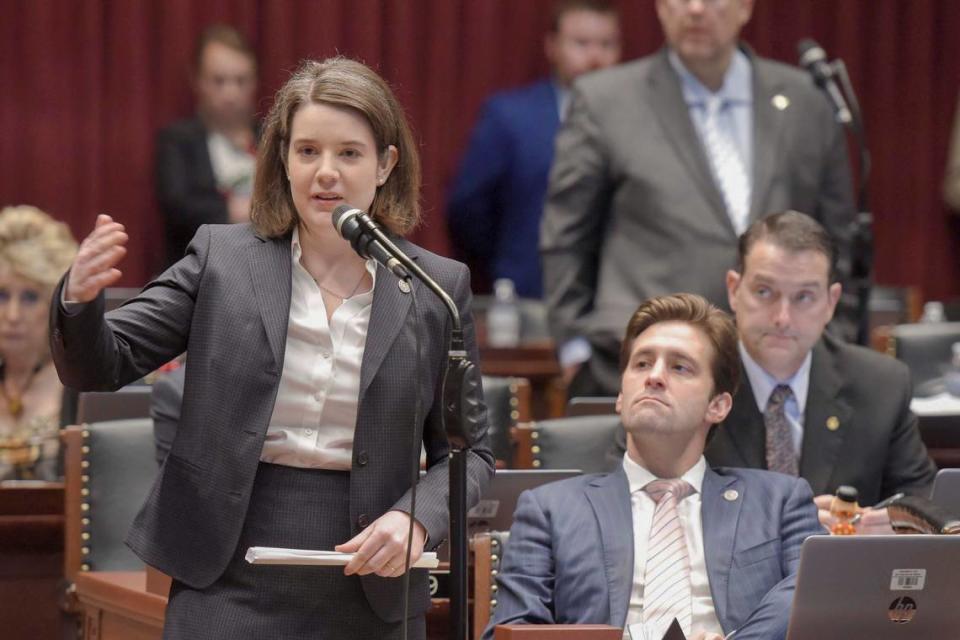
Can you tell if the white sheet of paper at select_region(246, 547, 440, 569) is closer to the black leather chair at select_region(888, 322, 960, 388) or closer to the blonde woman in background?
the blonde woman in background

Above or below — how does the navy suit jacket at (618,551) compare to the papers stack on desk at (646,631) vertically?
above

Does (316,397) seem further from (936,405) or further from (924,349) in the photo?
(924,349)

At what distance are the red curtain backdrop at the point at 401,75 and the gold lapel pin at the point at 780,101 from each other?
8.73ft

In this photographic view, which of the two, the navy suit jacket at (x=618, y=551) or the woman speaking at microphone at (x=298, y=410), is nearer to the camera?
the woman speaking at microphone at (x=298, y=410)

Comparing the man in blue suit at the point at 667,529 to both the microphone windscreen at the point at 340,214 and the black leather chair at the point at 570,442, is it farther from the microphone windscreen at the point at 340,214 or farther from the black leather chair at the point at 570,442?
the microphone windscreen at the point at 340,214

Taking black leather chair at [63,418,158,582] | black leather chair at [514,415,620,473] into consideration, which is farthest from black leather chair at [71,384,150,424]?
black leather chair at [514,415,620,473]

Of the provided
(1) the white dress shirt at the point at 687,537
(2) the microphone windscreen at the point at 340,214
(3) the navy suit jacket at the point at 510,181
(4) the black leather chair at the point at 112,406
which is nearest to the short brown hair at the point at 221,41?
(3) the navy suit jacket at the point at 510,181

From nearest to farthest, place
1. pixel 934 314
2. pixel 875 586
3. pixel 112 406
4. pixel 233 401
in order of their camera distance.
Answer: pixel 233 401 → pixel 875 586 → pixel 112 406 → pixel 934 314

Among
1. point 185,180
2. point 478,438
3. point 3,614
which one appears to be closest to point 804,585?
point 478,438

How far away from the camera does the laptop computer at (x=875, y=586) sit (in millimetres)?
2746

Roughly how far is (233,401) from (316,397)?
5.1 inches

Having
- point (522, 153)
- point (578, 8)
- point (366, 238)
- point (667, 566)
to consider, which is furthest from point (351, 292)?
Result: point (578, 8)

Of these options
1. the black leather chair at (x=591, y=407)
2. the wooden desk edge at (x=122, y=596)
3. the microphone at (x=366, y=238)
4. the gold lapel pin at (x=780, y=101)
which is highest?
the gold lapel pin at (x=780, y=101)

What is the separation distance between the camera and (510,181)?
23.1ft
